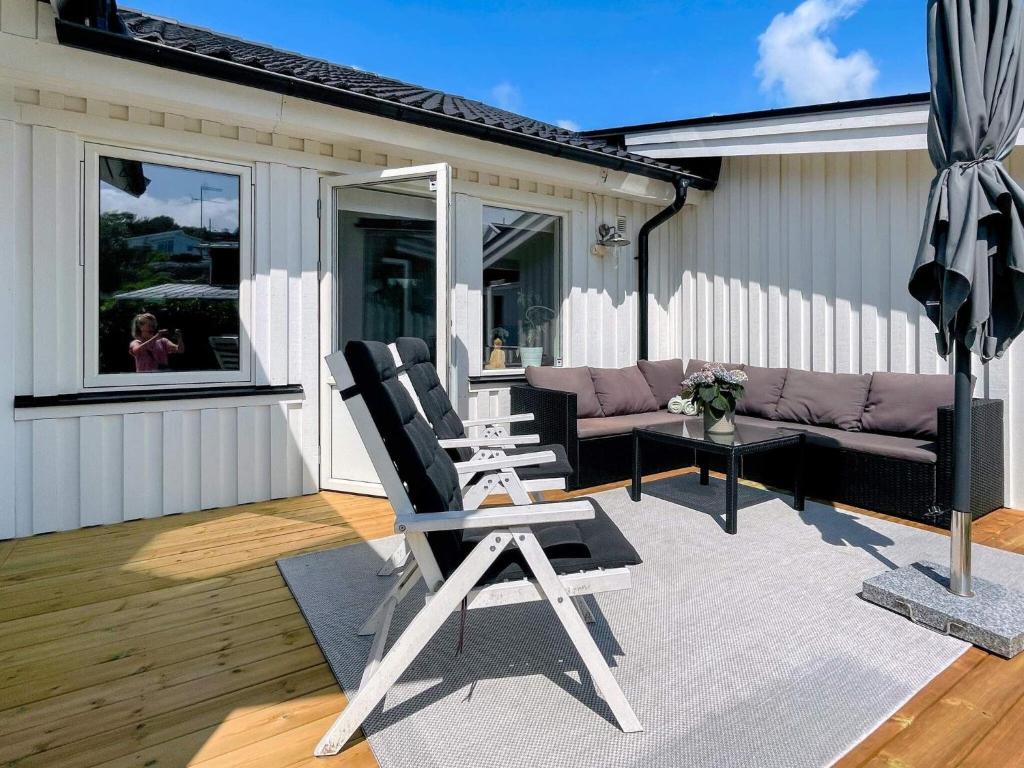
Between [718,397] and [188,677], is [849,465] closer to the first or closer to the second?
[718,397]

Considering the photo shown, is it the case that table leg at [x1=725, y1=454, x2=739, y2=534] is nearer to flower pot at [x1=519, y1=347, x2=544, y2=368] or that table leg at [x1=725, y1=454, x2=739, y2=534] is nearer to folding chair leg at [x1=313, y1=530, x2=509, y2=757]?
folding chair leg at [x1=313, y1=530, x2=509, y2=757]

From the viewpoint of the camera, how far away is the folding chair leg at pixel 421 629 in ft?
5.55

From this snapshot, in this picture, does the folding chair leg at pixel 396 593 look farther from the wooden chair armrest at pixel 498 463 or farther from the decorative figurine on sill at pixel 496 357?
the decorative figurine on sill at pixel 496 357

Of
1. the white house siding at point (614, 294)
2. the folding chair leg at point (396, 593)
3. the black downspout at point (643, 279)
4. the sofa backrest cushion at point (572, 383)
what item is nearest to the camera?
the folding chair leg at point (396, 593)

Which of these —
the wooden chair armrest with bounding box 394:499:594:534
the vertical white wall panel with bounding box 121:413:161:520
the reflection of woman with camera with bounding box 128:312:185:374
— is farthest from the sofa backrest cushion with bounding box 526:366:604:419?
the wooden chair armrest with bounding box 394:499:594:534

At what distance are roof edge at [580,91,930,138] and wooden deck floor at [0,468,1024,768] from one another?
2.81 meters

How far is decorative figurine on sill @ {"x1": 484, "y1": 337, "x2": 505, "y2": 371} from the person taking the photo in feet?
17.2

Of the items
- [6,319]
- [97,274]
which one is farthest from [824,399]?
[6,319]

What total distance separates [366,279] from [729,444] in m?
2.76

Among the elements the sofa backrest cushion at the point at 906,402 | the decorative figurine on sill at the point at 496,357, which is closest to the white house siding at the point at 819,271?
the sofa backrest cushion at the point at 906,402

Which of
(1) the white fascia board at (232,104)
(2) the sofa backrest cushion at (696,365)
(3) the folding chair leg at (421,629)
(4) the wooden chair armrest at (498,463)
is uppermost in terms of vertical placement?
(1) the white fascia board at (232,104)

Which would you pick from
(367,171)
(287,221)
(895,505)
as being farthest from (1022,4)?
(287,221)

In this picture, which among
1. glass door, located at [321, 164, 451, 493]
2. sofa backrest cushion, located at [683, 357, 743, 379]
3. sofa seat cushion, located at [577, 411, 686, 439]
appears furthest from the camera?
sofa backrest cushion, located at [683, 357, 743, 379]

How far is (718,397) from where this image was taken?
12.7ft
